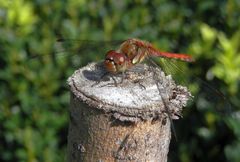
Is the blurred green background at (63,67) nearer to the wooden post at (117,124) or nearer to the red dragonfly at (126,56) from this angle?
the red dragonfly at (126,56)

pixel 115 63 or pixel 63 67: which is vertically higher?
pixel 115 63

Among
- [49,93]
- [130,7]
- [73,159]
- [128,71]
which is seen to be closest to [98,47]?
[128,71]

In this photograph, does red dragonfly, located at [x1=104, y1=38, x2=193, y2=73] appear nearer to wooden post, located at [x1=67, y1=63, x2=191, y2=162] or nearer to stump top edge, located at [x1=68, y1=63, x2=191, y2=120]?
stump top edge, located at [x1=68, y1=63, x2=191, y2=120]

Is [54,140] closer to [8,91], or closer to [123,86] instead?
[8,91]

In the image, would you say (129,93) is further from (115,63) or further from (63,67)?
(63,67)

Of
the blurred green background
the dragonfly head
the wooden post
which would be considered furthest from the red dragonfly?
the blurred green background

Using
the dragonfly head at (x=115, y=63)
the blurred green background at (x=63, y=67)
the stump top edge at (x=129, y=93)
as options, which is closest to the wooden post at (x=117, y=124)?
the stump top edge at (x=129, y=93)

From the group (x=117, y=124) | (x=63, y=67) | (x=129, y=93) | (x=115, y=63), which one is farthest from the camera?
(x=63, y=67)

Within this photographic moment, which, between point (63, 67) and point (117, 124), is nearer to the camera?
point (117, 124)

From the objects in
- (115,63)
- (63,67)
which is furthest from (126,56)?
(63,67)
